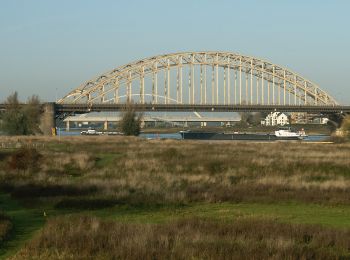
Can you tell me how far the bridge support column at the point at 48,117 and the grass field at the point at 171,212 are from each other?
7979 cm

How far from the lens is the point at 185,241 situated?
42.7 feet

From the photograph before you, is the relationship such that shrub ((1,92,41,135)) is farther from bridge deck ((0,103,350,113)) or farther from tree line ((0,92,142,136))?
bridge deck ((0,103,350,113))

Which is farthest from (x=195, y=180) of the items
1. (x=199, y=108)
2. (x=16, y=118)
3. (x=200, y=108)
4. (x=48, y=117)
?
(x=200, y=108)

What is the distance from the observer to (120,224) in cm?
1499

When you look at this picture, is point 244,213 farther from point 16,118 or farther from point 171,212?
point 16,118

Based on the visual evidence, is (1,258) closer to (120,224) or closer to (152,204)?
(120,224)

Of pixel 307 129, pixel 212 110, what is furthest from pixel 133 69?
pixel 307 129

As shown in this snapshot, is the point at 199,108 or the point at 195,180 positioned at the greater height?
the point at 199,108

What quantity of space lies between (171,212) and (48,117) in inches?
3878

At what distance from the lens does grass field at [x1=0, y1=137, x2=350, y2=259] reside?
1242 cm

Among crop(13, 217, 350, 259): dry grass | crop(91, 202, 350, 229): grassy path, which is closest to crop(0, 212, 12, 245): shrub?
crop(13, 217, 350, 259): dry grass

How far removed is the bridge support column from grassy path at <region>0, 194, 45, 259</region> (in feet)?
307

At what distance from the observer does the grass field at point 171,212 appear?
1242cm

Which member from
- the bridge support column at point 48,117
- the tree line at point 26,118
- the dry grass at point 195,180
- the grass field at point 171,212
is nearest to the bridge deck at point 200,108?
the bridge support column at point 48,117
